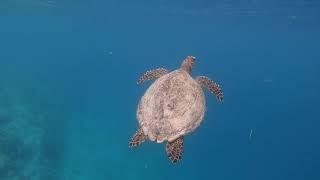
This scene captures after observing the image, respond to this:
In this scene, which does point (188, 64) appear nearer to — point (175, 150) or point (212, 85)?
point (212, 85)

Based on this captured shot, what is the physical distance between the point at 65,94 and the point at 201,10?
18.9 metres

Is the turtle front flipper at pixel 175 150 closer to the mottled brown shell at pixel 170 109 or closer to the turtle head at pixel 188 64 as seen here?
the mottled brown shell at pixel 170 109

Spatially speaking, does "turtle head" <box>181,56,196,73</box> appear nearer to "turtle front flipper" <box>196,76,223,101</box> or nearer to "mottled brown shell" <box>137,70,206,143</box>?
"turtle front flipper" <box>196,76,223,101</box>

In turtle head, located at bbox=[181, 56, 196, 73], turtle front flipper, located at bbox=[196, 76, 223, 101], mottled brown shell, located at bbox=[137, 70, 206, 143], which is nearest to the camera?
mottled brown shell, located at bbox=[137, 70, 206, 143]

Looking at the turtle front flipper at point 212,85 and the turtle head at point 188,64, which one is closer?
the turtle front flipper at point 212,85

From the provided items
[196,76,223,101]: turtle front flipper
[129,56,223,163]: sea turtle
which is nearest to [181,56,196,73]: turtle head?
[196,76,223,101]: turtle front flipper

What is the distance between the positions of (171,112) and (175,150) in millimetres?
825

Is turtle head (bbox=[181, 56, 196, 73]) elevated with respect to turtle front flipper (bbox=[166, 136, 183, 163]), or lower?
elevated

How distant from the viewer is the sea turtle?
7.31 metres

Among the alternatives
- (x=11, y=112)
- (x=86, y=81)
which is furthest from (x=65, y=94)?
(x=86, y=81)

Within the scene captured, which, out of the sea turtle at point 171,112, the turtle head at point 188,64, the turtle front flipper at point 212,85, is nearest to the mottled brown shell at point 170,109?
the sea turtle at point 171,112

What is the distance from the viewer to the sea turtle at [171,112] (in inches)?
288

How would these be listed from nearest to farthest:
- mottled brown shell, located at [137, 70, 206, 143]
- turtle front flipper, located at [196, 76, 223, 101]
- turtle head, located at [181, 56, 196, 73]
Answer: mottled brown shell, located at [137, 70, 206, 143] < turtle front flipper, located at [196, 76, 223, 101] < turtle head, located at [181, 56, 196, 73]

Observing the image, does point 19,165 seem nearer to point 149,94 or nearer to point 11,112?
point 11,112
